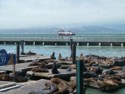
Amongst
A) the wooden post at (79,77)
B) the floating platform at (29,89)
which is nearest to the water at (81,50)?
the floating platform at (29,89)

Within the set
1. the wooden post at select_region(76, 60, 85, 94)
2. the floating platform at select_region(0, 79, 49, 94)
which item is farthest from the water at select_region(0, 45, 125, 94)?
the wooden post at select_region(76, 60, 85, 94)

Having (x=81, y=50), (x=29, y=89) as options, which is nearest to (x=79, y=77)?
(x=29, y=89)

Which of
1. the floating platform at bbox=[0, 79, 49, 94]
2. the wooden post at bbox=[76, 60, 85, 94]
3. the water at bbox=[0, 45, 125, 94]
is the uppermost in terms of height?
the wooden post at bbox=[76, 60, 85, 94]

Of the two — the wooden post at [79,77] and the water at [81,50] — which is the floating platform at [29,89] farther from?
the water at [81,50]

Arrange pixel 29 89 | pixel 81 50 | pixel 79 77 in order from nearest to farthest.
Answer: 1. pixel 79 77
2. pixel 29 89
3. pixel 81 50

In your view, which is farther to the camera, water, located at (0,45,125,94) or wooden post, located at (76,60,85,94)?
water, located at (0,45,125,94)

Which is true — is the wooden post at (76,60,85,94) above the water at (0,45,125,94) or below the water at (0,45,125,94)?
above

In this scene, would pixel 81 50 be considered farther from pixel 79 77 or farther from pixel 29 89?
pixel 79 77

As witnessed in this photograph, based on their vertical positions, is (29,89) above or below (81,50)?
below

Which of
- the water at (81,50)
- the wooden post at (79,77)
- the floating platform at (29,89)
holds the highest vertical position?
the wooden post at (79,77)

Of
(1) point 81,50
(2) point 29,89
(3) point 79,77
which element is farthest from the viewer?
(1) point 81,50

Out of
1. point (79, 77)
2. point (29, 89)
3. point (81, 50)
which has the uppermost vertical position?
point (79, 77)

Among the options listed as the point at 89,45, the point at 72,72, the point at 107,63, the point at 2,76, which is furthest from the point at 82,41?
the point at 2,76

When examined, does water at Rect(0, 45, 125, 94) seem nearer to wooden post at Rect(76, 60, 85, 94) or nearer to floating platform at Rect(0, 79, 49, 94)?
floating platform at Rect(0, 79, 49, 94)
